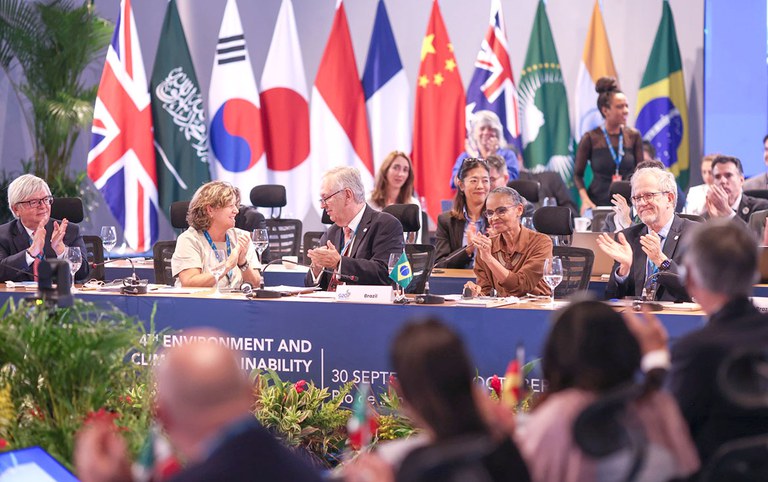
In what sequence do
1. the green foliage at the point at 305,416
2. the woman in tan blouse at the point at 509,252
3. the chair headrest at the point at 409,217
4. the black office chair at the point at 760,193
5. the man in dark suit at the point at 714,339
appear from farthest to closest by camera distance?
1. the black office chair at the point at 760,193
2. the chair headrest at the point at 409,217
3. the woman in tan blouse at the point at 509,252
4. the green foliage at the point at 305,416
5. the man in dark suit at the point at 714,339

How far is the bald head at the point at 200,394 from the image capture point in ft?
6.03

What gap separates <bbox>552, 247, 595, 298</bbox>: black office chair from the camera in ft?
18.6

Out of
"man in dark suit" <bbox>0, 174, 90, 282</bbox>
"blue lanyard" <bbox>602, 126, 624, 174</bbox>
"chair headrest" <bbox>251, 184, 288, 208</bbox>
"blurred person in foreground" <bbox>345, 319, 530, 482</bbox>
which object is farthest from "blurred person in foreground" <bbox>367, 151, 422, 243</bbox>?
"blurred person in foreground" <bbox>345, 319, 530, 482</bbox>

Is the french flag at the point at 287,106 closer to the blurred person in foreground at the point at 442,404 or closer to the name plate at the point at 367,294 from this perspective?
the name plate at the point at 367,294

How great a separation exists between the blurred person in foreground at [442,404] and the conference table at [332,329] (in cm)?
260

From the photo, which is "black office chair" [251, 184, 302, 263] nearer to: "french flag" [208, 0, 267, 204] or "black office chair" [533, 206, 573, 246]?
"french flag" [208, 0, 267, 204]

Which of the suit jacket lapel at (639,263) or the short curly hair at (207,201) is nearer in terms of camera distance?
the suit jacket lapel at (639,263)

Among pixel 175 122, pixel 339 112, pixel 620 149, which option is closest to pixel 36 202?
pixel 175 122

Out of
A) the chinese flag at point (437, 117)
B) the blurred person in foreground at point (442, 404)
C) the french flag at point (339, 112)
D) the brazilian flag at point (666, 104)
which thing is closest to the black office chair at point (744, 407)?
the blurred person in foreground at point (442, 404)

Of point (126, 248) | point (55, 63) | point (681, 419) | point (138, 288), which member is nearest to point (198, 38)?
point (55, 63)

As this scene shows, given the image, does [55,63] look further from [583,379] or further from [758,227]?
[583,379]

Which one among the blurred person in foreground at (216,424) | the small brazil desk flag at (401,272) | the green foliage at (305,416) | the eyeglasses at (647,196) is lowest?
the green foliage at (305,416)

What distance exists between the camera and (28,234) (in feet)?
20.4

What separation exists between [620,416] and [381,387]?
279cm
